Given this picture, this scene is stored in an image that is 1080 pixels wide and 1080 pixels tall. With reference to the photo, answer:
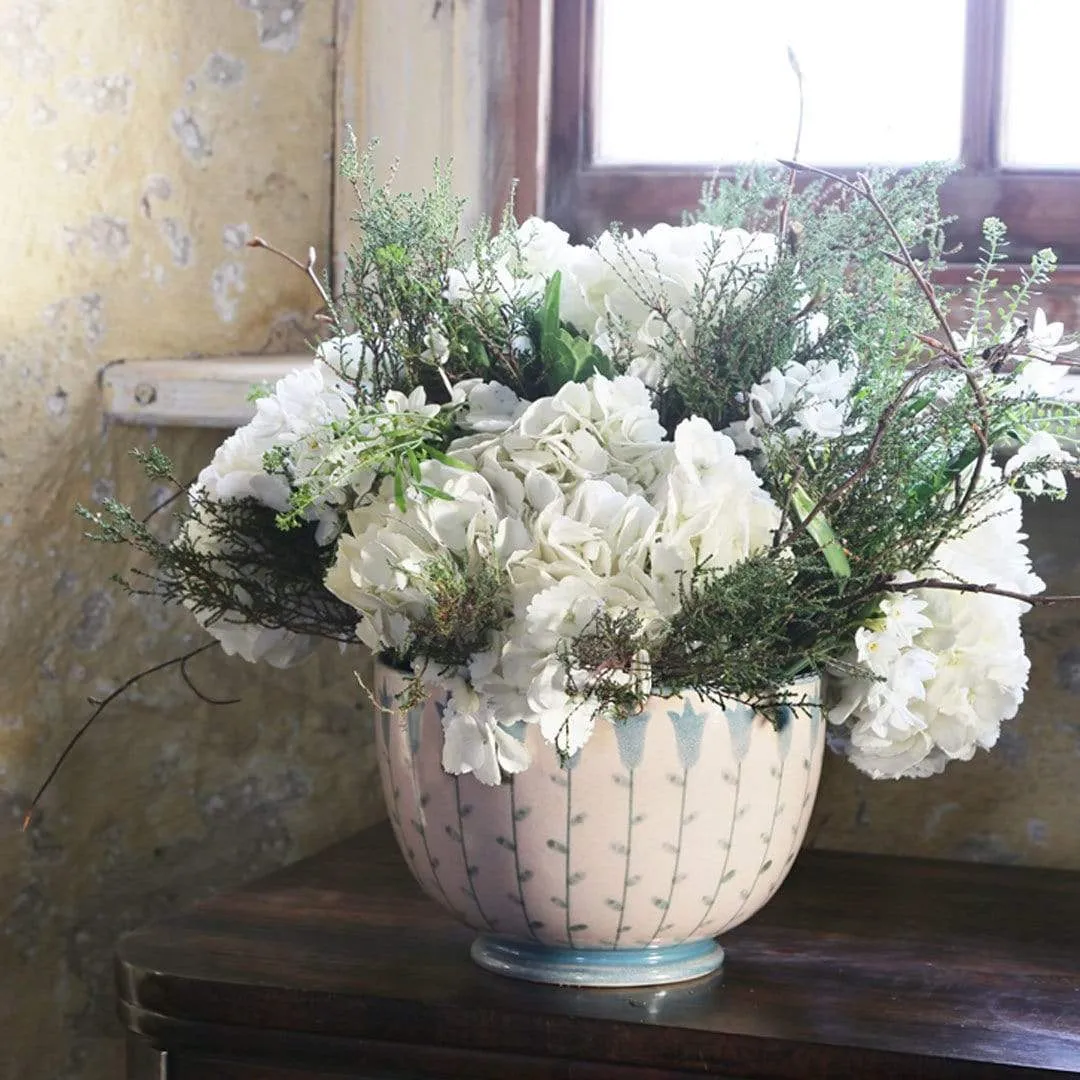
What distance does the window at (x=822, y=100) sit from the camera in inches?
55.6

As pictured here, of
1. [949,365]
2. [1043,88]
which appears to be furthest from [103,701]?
[1043,88]

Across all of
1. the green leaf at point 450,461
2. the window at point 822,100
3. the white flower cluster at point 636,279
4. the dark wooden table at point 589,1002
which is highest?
the window at point 822,100

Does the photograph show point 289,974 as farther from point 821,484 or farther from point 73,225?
point 73,225

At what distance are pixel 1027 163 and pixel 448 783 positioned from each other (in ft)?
2.79

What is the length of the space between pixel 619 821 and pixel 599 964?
0.11 meters

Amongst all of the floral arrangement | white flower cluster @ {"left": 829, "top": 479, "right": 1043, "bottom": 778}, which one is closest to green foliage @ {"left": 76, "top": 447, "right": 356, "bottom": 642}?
the floral arrangement

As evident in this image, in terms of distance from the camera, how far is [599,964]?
96 cm

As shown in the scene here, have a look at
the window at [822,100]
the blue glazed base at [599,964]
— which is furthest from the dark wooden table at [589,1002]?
the window at [822,100]

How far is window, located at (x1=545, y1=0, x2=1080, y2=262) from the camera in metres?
1.41

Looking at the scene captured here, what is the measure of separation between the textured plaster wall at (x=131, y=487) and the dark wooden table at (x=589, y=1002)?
352mm

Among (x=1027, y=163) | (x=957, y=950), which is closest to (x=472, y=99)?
(x=1027, y=163)

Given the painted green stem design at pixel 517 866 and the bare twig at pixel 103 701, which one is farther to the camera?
the bare twig at pixel 103 701

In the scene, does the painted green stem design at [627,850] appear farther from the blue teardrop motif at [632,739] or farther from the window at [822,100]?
the window at [822,100]

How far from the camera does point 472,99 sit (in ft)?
4.85
